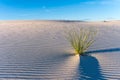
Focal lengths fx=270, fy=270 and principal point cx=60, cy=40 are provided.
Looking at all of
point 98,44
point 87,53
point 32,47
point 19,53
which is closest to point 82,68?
point 87,53

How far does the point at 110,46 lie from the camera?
925cm

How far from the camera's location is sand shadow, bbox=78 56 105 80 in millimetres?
5590

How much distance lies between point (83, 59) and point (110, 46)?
252 cm

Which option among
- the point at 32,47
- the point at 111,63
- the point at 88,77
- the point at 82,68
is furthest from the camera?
the point at 32,47

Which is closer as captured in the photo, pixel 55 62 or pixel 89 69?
pixel 89 69

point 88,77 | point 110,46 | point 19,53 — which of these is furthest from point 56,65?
point 110,46

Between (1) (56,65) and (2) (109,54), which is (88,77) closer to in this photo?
(1) (56,65)

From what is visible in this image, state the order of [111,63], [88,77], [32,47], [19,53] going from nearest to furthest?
[88,77], [111,63], [19,53], [32,47]

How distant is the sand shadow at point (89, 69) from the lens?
5.59 meters

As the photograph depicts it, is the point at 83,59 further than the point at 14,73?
Yes

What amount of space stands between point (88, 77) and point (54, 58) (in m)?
1.70

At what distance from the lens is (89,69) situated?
6.15 m

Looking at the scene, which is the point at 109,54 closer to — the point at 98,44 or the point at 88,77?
the point at 98,44

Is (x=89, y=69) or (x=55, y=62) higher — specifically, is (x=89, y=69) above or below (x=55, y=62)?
below
